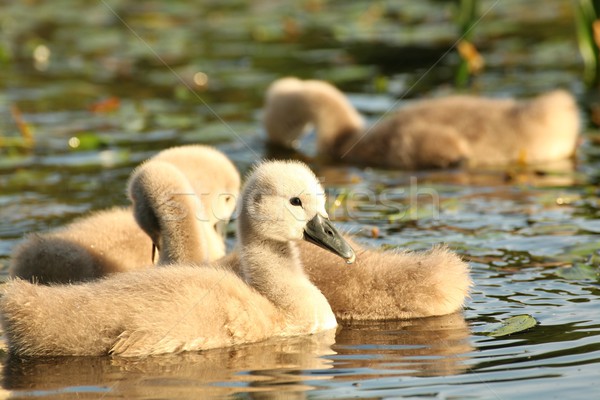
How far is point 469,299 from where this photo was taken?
23.4 ft

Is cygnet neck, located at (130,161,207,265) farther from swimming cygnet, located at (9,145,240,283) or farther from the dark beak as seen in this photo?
the dark beak

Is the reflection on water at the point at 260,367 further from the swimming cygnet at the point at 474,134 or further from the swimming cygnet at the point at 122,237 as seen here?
→ the swimming cygnet at the point at 474,134

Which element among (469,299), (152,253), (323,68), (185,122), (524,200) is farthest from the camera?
(323,68)

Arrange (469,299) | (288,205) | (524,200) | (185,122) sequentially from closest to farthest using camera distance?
(288,205), (469,299), (524,200), (185,122)

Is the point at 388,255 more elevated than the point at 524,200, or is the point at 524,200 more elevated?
the point at 524,200

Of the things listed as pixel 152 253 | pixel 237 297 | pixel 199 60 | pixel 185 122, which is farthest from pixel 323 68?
pixel 237 297

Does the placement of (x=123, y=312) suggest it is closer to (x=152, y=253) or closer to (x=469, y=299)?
(x=152, y=253)

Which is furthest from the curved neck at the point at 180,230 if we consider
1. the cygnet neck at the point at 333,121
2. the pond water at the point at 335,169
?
the cygnet neck at the point at 333,121

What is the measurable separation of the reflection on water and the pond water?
16 mm

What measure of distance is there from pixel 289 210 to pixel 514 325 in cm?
144

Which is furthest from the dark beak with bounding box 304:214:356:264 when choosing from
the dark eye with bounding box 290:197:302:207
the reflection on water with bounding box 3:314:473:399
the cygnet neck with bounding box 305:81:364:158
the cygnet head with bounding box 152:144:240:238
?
the cygnet neck with bounding box 305:81:364:158

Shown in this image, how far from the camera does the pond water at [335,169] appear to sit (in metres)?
5.81

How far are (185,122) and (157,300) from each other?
676 centimetres

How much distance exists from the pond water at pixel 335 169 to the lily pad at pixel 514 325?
0.06m
